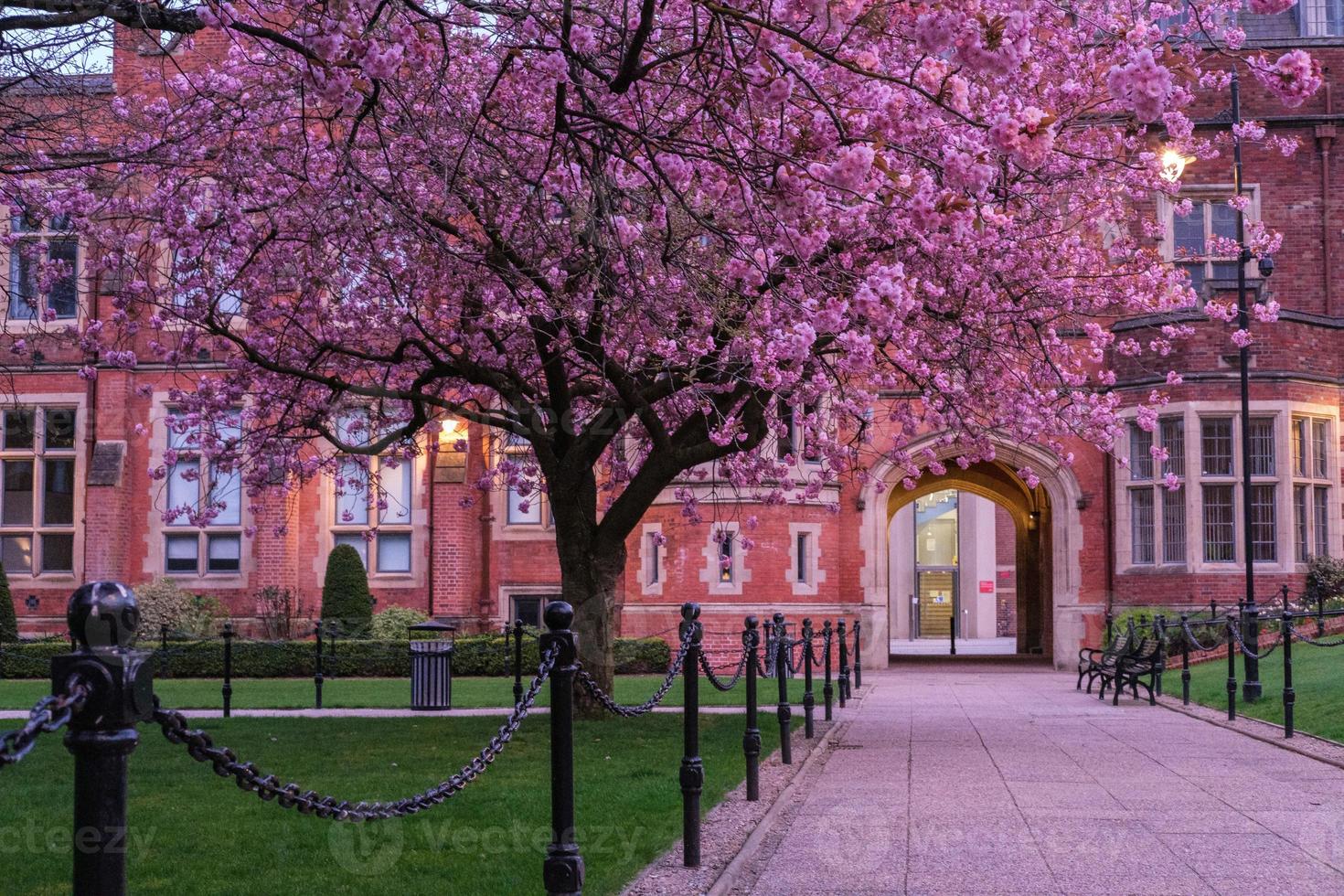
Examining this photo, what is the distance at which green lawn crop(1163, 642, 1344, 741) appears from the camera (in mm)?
13883

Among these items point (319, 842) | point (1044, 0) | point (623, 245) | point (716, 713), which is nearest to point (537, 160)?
point (623, 245)

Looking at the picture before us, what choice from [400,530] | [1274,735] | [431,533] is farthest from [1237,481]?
[400,530]

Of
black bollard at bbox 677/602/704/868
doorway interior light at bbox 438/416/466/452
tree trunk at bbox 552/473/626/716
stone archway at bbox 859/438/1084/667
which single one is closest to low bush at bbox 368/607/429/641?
doorway interior light at bbox 438/416/466/452

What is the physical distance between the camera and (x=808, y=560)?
27016mm

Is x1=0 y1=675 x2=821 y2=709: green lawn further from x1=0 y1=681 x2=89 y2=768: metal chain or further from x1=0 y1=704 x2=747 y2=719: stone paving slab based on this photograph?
x1=0 y1=681 x2=89 y2=768: metal chain

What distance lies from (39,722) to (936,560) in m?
58.5

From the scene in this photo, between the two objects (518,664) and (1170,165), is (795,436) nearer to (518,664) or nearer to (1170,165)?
(518,664)

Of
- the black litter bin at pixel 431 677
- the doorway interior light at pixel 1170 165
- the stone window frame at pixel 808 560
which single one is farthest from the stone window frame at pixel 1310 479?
the black litter bin at pixel 431 677

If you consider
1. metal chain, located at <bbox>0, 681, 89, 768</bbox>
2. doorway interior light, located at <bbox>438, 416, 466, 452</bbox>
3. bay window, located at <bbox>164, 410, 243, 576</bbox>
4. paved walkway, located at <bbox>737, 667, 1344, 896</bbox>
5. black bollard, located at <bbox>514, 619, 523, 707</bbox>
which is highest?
doorway interior light, located at <bbox>438, 416, 466, 452</bbox>

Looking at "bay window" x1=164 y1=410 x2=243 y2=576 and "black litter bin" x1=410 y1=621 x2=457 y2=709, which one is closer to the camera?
"black litter bin" x1=410 y1=621 x2=457 y2=709

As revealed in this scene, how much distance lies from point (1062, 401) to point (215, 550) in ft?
65.0

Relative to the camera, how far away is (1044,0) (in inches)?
404

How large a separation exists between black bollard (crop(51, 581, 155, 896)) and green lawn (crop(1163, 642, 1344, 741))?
1176cm

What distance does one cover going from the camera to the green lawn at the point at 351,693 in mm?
18422
